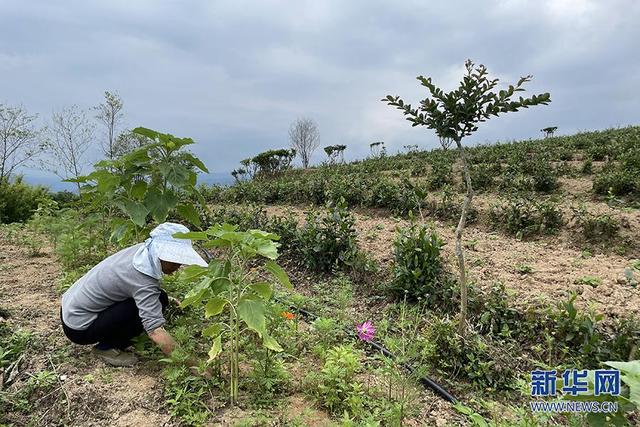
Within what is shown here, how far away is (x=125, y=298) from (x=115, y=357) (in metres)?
0.37

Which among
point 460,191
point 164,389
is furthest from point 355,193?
point 164,389

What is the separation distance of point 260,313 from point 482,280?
2.49m

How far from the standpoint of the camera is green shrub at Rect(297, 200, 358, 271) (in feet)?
14.6

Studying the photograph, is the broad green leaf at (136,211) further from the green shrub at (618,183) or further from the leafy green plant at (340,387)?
the green shrub at (618,183)

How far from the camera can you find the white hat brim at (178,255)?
232 cm

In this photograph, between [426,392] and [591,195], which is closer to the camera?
[426,392]

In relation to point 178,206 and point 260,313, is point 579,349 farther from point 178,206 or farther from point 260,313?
point 178,206

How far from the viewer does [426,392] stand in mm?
2621

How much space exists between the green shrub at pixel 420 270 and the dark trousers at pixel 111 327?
6.90 ft

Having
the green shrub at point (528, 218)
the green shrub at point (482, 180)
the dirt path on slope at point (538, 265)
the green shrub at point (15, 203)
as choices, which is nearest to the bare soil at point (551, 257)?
the dirt path on slope at point (538, 265)

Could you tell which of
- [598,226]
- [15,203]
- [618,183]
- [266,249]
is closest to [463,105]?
[266,249]

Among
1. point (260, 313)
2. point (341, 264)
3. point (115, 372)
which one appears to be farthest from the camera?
point (341, 264)

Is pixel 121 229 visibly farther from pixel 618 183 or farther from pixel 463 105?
pixel 618 183

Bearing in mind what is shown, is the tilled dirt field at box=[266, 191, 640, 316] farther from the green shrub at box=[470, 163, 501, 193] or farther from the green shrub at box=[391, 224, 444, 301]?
the green shrub at box=[470, 163, 501, 193]
